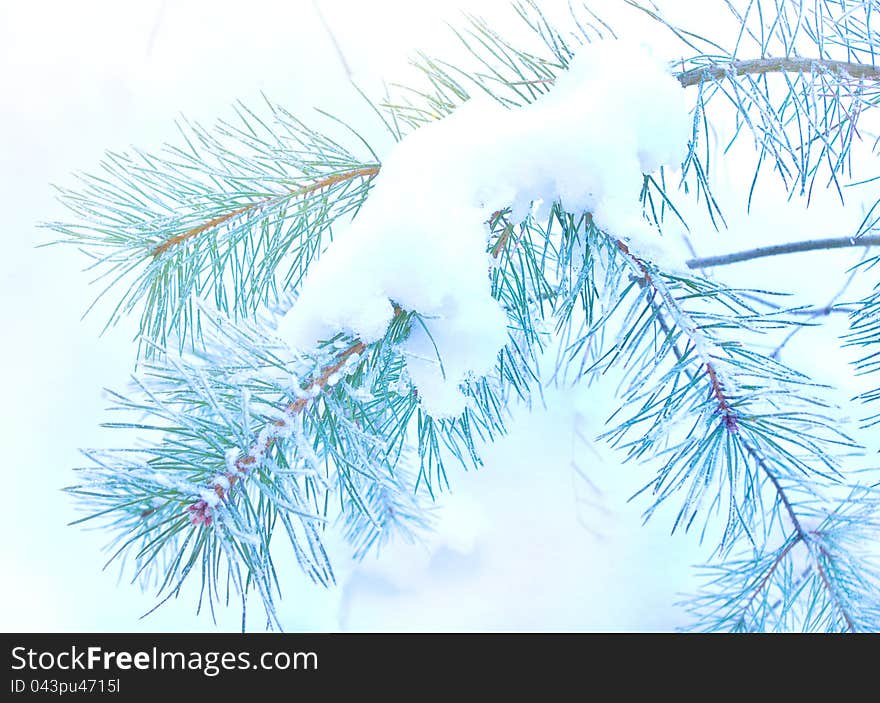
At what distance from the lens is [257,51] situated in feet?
2.48

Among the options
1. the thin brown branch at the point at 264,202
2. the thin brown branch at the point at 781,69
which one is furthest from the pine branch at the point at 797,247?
the thin brown branch at the point at 264,202

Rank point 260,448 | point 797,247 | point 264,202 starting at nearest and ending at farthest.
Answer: point 260,448, point 264,202, point 797,247

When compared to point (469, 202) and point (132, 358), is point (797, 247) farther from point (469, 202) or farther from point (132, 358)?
point (132, 358)

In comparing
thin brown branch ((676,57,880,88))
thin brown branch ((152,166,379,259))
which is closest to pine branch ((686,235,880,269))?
thin brown branch ((676,57,880,88))

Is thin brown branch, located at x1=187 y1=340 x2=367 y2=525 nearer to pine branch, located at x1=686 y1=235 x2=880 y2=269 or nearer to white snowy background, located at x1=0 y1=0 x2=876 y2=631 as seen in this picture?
pine branch, located at x1=686 y1=235 x2=880 y2=269

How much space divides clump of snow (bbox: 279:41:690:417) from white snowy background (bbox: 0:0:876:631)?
1.43ft

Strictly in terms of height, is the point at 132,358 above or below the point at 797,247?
above

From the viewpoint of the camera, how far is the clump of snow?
8.6 inches

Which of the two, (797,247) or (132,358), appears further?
(132,358)

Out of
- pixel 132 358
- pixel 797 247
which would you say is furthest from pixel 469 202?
pixel 132 358

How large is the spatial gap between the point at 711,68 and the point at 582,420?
0.49m

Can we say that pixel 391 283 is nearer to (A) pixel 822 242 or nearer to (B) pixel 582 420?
(A) pixel 822 242

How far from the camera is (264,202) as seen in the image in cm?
31

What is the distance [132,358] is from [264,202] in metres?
0.49
